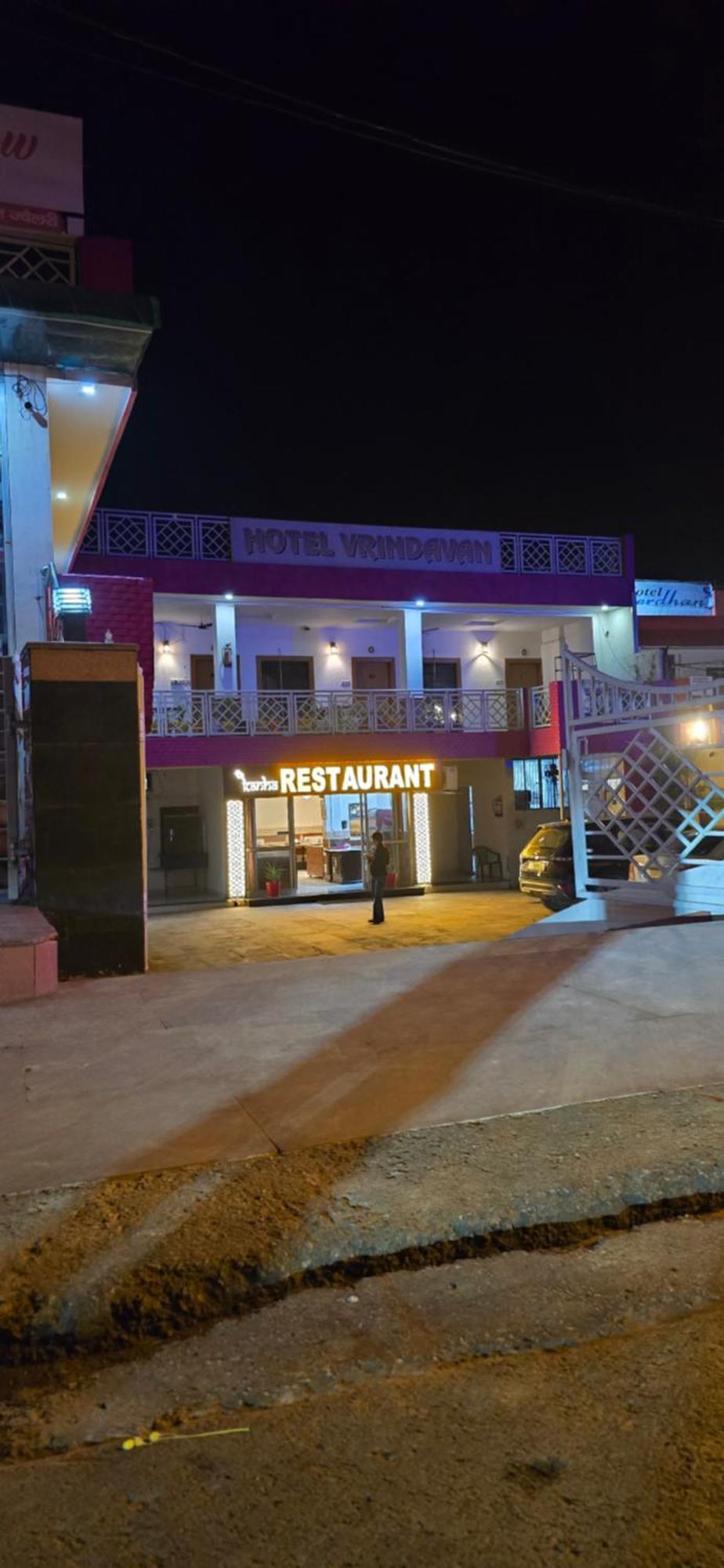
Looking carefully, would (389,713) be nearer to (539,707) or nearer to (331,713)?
(331,713)

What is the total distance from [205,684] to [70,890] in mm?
18173

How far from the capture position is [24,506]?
11219mm

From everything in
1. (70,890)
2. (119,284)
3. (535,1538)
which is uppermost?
(119,284)

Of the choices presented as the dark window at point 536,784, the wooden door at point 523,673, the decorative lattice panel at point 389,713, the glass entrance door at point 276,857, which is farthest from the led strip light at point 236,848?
the wooden door at point 523,673

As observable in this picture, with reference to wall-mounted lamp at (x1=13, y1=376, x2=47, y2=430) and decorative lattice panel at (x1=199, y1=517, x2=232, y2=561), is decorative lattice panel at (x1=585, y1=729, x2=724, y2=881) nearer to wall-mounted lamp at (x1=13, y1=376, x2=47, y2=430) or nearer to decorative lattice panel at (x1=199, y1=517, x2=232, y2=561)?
wall-mounted lamp at (x1=13, y1=376, x2=47, y2=430)

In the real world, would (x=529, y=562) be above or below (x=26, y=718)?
above

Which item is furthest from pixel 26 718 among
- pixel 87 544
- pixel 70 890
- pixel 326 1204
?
pixel 87 544

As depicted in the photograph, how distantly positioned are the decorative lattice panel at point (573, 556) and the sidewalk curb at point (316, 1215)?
22.8 m

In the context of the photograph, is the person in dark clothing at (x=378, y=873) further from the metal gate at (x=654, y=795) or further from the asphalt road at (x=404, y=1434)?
the asphalt road at (x=404, y=1434)

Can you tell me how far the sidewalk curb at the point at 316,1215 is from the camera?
3.31 m

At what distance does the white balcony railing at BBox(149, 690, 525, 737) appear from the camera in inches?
868

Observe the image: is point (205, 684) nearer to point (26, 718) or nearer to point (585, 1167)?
point (26, 718)

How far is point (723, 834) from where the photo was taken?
10.9m

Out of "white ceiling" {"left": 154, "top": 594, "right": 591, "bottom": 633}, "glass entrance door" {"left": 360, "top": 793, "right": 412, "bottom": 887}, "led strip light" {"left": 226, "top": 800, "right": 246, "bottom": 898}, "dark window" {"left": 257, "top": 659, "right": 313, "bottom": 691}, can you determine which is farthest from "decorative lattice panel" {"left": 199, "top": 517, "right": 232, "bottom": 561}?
"glass entrance door" {"left": 360, "top": 793, "right": 412, "bottom": 887}
